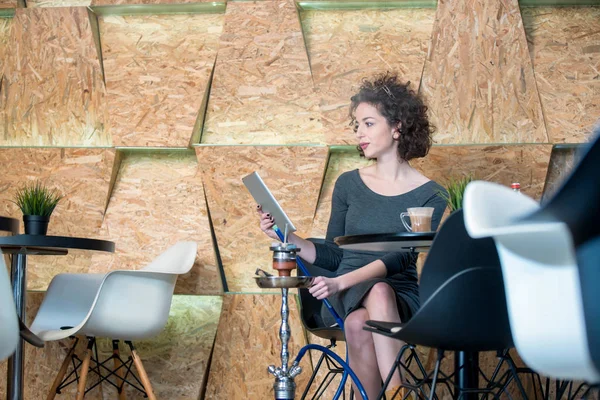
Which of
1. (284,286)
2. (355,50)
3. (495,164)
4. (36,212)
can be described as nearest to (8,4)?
(36,212)

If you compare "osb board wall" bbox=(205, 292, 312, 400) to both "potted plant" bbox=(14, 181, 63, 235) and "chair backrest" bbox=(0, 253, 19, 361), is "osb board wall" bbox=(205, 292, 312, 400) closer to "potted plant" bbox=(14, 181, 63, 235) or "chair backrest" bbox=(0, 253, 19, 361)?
"potted plant" bbox=(14, 181, 63, 235)

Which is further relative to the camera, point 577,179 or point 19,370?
point 19,370

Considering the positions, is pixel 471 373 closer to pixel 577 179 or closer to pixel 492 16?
pixel 577 179

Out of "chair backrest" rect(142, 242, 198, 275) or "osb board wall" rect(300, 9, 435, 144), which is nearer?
"chair backrest" rect(142, 242, 198, 275)

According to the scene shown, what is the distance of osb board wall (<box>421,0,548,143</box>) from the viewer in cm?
387

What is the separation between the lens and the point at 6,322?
1.62m

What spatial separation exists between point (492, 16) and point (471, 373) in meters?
2.52

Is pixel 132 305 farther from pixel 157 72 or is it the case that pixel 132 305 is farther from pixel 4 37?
pixel 4 37

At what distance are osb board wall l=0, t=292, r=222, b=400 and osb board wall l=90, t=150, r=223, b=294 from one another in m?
0.14

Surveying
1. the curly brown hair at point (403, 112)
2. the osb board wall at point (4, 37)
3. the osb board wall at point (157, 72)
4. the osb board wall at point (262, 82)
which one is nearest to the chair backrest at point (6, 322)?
the curly brown hair at point (403, 112)

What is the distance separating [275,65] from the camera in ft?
13.3

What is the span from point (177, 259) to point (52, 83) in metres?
1.50

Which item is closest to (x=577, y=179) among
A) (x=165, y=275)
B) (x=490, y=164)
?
(x=165, y=275)

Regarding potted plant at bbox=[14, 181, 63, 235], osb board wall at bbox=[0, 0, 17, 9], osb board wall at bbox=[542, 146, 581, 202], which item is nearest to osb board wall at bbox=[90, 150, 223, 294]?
potted plant at bbox=[14, 181, 63, 235]
